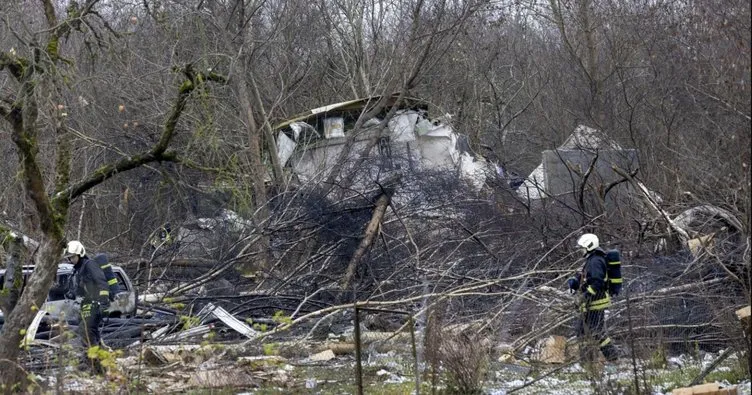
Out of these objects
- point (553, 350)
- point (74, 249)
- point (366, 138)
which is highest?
point (366, 138)

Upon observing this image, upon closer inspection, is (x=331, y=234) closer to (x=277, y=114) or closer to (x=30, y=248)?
(x=30, y=248)

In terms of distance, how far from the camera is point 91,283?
1124cm

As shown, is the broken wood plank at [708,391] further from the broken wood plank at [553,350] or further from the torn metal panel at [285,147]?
the torn metal panel at [285,147]

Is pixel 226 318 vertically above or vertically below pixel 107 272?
below

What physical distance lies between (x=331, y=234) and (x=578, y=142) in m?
7.47

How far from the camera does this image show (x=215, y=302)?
13.8 m

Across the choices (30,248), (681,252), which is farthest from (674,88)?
(30,248)

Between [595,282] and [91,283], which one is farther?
[91,283]

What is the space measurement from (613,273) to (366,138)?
30.5ft

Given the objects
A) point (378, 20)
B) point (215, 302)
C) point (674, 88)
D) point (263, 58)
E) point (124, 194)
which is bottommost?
point (215, 302)

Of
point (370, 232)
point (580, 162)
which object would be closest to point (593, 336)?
point (370, 232)

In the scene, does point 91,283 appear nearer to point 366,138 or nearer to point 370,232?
point 370,232

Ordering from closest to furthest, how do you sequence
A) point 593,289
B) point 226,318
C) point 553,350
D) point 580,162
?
point 553,350
point 593,289
point 226,318
point 580,162

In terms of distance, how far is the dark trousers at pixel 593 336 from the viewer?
928 centimetres
